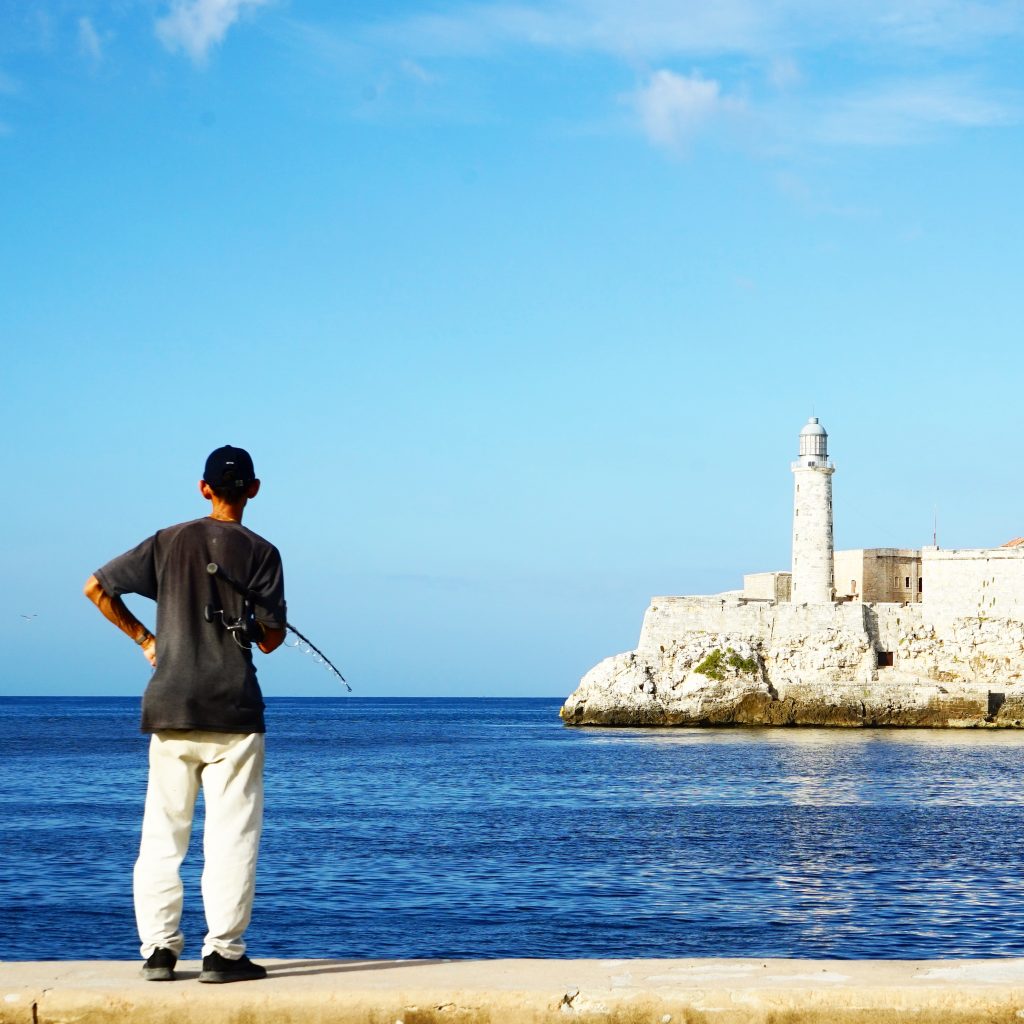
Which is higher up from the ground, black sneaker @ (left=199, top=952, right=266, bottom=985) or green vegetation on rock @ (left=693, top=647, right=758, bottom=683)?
black sneaker @ (left=199, top=952, right=266, bottom=985)

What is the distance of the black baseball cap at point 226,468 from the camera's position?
18.7 feet

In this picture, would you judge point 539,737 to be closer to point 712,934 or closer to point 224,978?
point 712,934

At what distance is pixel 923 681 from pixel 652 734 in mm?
10849

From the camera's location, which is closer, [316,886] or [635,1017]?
Result: [635,1017]

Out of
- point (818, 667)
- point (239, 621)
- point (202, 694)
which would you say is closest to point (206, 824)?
point (202, 694)

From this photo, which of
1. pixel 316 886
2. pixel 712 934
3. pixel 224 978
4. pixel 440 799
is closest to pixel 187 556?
pixel 224 978

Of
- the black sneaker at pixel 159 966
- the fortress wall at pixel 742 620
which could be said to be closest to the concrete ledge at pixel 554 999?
the black sneaker at pixel 159 966

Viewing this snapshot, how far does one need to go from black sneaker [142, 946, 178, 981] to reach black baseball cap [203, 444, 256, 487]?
183cm

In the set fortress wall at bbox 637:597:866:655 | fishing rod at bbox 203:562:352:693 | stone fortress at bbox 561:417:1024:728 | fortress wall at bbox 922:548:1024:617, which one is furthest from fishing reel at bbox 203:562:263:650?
fortress wall at bbox 922:548:1024:617

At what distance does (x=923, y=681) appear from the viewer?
5444 centimetres

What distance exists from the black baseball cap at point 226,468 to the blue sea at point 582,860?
24.3 feet

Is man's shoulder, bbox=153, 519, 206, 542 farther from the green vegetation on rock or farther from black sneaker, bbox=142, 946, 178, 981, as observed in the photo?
the green vegetation on rock

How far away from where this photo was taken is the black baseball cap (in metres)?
5.71

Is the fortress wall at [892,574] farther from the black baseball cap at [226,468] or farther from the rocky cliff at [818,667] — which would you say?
the black baseball cap at [226,468]
